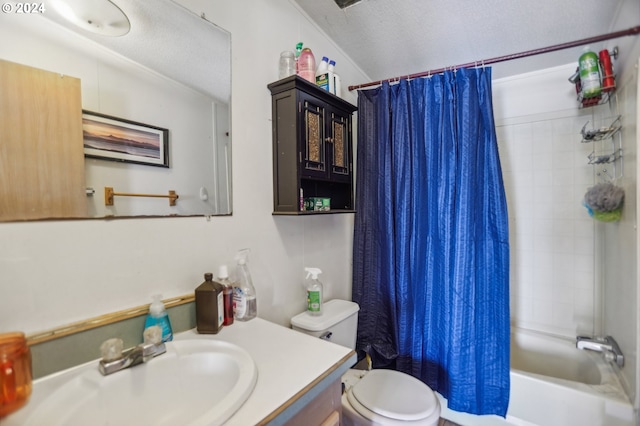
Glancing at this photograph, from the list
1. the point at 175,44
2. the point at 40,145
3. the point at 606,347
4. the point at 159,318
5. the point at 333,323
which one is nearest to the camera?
the point at 40,145

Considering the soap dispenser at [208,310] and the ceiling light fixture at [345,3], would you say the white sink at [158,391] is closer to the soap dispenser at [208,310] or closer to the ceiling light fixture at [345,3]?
the soap dispenser at [208,310]

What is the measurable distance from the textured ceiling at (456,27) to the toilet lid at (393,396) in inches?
69.4

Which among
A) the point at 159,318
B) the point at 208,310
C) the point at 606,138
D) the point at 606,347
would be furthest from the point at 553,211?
the point at 159,318

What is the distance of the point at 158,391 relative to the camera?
26.0 inches

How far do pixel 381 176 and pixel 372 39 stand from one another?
2.56 feet

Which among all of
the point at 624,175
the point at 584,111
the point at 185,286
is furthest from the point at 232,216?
the point at 584,111

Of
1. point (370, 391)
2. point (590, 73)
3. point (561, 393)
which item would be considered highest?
point (590, 73)

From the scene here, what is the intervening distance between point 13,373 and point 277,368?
50 centimetres

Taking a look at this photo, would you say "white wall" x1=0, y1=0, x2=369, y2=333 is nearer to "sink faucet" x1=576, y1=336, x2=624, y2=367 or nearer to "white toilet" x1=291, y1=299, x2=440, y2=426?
"white toilet" x1=291, y1=299, x2=440, y2=426

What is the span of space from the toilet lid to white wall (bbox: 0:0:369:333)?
457mm

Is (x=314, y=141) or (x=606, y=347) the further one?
(x=606, y=347)

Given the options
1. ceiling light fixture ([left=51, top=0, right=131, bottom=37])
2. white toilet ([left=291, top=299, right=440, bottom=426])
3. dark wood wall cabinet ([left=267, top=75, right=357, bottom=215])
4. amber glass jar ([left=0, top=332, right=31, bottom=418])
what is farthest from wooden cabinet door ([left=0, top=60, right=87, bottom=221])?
white toilet ([left=291, top=299, right=440, bottom=426])

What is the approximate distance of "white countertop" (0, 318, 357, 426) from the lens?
0.53 meters

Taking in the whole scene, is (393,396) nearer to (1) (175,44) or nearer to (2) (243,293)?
(2) (243,293)
